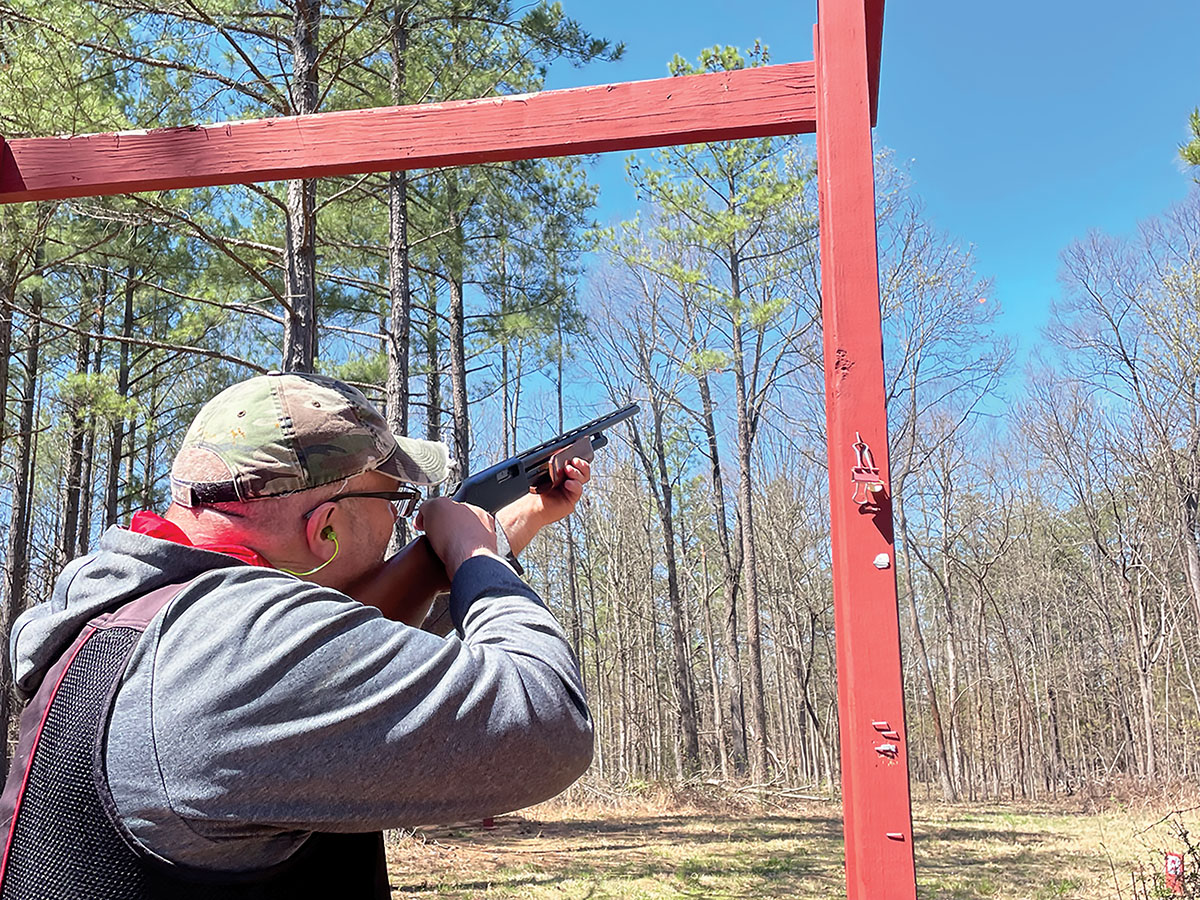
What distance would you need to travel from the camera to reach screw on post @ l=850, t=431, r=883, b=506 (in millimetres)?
1629

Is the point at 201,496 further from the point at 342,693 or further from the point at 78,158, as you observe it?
the point at 78,158

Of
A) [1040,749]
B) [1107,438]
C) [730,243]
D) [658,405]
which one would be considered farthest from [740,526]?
[1040,749]

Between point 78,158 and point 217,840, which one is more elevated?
point 78,158

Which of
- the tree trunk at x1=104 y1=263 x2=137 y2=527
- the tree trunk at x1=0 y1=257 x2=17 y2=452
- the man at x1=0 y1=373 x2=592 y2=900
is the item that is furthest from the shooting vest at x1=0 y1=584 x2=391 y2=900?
the tree trunk at x1=104 y1=263 x2=137 y2=527

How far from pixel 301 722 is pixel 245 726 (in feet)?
0.17

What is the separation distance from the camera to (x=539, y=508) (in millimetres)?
1777

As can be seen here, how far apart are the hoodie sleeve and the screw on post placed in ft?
2.69

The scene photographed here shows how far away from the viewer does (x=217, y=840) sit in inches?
37.0

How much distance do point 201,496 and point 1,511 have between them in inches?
922

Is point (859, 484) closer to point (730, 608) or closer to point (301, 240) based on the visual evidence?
point (301, 240)

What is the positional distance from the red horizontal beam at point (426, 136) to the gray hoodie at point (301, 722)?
1.45 metres

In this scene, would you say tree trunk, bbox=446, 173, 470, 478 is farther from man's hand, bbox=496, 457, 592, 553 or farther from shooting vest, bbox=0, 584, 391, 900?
shooting vest, bbox=0, 584, 391, 900

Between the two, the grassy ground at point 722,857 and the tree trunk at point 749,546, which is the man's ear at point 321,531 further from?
the tree trunk at point 749,546

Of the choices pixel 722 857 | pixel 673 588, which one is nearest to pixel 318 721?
pixel 722 857
